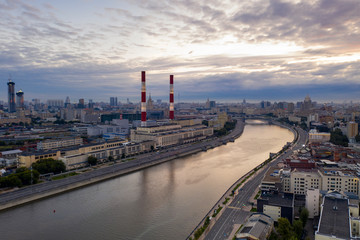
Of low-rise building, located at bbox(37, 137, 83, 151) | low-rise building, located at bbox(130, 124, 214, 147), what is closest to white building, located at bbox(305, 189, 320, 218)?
low-rise building, located at bbox(130, 124, 214, 147)

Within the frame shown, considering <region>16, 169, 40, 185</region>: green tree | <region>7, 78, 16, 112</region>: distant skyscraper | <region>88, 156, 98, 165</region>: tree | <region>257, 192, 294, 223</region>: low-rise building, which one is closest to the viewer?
<region>257, 192, 294, 223</region>: low-rise building

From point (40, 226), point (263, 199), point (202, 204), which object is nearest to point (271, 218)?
point (263, 199)

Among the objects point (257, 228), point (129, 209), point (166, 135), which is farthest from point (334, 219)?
point (166, 135)

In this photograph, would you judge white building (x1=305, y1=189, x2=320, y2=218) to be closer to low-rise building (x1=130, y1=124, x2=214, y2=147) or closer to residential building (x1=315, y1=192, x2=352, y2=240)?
residential building (x1=315, y1=192, x2=352, y2=240)

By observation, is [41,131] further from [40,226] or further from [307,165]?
[307,165]

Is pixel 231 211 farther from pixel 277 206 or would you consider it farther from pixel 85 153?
pixel 85 153

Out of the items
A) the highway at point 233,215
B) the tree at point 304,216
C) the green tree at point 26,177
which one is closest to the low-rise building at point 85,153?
the green tree at point 26,177

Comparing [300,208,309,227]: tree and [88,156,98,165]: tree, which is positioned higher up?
[88,156,98,165]: tree

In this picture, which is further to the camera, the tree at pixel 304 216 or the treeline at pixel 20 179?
the treeline at pixel 20 179

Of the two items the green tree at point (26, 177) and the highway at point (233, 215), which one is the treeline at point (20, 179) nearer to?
the green tree at point (26, 177)
